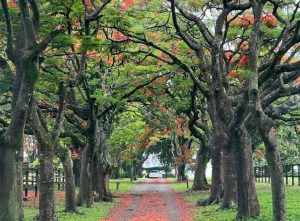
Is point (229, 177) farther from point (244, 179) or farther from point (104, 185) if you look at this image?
point (104, 185)

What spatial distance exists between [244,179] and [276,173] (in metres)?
3.65

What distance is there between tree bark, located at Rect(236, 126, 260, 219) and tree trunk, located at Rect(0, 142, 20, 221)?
727cm

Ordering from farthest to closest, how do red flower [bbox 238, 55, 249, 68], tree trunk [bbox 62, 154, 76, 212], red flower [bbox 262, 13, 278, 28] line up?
tree trunk [bbox 62, 154, 76, 212] → red flower [bbox 238, 55, 249, 68] → red flower [bbox 262, 13, 278, 28]

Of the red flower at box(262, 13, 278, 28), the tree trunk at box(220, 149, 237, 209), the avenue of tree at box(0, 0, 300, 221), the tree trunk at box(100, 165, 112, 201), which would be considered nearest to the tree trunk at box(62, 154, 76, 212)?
the avenue of tree at box(0, 0, 300, 221)

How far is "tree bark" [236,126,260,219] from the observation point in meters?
15.7

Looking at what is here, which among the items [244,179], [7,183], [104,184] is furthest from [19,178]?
[104,184]

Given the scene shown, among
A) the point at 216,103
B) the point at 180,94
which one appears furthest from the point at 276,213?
the point at 180,94

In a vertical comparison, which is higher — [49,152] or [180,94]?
[180,94]

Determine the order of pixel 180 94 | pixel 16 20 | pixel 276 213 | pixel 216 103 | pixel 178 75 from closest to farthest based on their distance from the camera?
pixel 276 213, pixel 16 20, pixel 216 103, pixel 178 75, pixel 180 94

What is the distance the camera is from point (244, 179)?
15.8m

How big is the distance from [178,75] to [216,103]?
6988 mm

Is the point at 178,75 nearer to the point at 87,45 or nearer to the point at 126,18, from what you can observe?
the point at 126,18

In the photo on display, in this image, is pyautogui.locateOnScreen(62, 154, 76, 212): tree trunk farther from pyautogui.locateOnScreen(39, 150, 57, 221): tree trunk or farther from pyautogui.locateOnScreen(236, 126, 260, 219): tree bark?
pyautogui.locateOnScreen(236, 126, 260, 219): tree bark

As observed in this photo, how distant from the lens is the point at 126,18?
54.0ft
